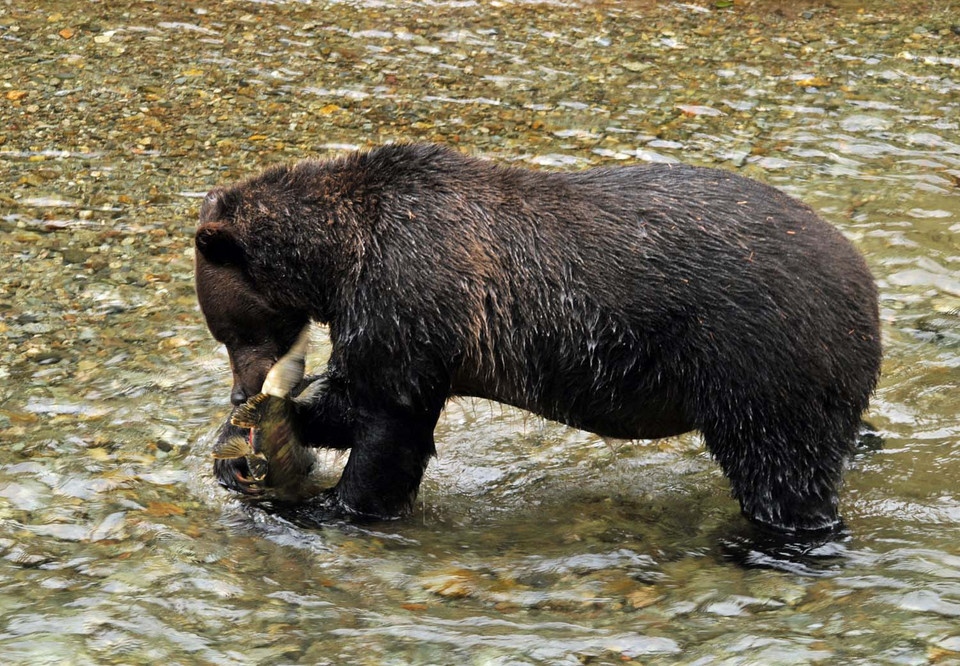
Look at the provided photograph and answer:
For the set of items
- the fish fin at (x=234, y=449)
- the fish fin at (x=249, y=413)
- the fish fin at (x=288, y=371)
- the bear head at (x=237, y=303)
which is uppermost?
the bear head at (x=237, y=303)

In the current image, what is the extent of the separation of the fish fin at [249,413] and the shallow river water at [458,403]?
53cm

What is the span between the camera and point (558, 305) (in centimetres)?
582

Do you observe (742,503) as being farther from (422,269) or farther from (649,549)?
(422,269)

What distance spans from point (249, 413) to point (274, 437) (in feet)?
0.80

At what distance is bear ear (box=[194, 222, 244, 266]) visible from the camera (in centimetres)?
611

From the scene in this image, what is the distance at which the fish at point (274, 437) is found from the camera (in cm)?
617

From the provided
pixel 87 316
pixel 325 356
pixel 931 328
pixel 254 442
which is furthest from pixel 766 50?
pixel 254 442

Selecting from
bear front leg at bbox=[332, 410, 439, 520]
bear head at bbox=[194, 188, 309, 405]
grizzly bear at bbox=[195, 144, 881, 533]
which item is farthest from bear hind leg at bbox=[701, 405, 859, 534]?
bear head at bbox=[194, 188, 309, 405]

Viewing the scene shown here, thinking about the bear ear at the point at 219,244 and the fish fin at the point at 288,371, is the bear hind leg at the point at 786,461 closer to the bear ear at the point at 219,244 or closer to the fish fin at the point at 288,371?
the fish fin at the point at 288,371

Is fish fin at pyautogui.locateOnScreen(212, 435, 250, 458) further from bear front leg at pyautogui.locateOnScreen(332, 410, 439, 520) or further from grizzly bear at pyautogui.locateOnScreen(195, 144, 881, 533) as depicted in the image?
bear front leg at pyautogui.locateOnScreen(332, 410, 439, 520)

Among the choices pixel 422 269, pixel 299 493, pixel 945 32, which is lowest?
pixel 299 493

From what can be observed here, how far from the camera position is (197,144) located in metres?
11.0

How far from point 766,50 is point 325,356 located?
271 inches

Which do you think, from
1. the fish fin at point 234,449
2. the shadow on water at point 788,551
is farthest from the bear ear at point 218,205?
the shadow on water at point 788,551
